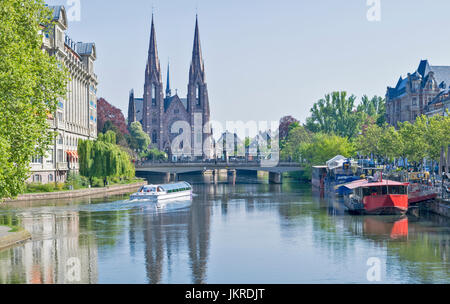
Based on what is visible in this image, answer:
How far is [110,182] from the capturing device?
105 m

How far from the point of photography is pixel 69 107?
106312 mm

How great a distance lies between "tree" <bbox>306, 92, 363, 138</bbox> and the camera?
517ft

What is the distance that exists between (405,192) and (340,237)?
17307 millimetres

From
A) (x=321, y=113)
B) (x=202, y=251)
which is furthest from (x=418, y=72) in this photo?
(x=202, y=251)

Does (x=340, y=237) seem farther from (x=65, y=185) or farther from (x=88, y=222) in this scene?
(x=65, y=185)

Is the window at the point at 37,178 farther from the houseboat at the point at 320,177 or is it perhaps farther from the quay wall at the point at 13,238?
the houseboat at the point at 320,177

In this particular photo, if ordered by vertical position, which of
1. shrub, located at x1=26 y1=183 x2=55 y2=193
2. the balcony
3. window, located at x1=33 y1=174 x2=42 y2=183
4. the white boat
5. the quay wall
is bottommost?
the quay wall

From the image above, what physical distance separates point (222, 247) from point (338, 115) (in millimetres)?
117274

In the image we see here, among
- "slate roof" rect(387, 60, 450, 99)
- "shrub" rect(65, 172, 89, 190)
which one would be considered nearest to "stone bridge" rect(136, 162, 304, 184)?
"slate roof" rect(387, 60, 450, 99)

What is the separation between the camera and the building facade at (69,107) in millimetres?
91562

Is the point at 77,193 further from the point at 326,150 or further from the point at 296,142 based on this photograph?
the point at 296,142

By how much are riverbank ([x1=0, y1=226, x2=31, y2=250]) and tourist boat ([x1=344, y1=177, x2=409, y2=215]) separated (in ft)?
108

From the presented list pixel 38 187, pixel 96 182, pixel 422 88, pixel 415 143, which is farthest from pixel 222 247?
pixel 422 88

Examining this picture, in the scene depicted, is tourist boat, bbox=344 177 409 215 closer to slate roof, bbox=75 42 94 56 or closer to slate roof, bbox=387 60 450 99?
slate roof, bbox=75 42 94 56
